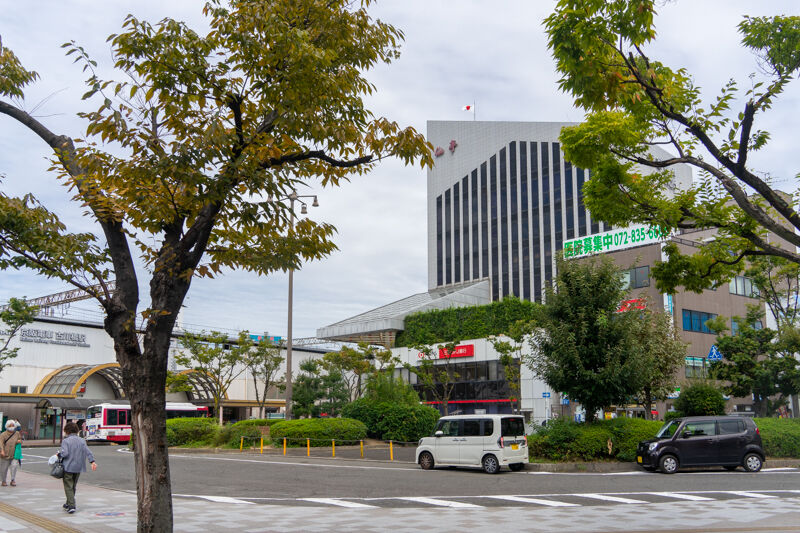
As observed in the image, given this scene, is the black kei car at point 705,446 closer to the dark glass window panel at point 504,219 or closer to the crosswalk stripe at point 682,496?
the crosswalk stripe at point 682,496

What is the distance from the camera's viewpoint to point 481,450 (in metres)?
21.0

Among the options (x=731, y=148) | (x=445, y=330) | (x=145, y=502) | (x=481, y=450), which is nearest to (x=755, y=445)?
(x=481, y=450)

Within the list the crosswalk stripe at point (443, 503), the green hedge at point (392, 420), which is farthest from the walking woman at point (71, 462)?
the green hedge at point (392, 420)


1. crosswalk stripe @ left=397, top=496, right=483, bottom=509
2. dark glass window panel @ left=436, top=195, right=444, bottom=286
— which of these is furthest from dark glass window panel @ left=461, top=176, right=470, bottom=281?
crosswalk stripe @ left=397, top=496, right=483, bottom=509

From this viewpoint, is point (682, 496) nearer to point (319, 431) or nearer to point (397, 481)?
point (397, 481)

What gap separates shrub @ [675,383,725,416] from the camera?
85.7 feet

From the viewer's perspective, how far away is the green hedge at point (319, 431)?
30781 mm

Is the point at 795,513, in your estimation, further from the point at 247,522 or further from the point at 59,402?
the point at 59,402

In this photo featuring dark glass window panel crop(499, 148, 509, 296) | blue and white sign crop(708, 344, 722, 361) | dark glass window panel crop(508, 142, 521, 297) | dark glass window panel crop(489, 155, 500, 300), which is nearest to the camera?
blue and white sign crop(708, 344, 722, 361)

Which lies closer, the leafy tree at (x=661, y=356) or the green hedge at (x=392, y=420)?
the leafy tree at (x=661, y=356)

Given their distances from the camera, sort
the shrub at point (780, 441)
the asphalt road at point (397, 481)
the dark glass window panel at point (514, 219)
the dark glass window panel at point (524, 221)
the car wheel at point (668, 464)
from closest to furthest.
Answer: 1. the asphalt road at point (397, 481)
2. the car wheel at point (668, 464)
3. the shrub at point (780, 441)
4. the dark glass window panel at point (524, 221)
5. the dark glass window panel at point (514, 219)

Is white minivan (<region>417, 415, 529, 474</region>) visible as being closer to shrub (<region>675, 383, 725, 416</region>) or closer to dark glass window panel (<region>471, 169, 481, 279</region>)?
shrub (<region>675, 383, 725, 416</region>)

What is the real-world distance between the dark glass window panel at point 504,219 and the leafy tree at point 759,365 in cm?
5562

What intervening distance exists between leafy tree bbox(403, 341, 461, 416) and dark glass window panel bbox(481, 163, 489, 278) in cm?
3398
